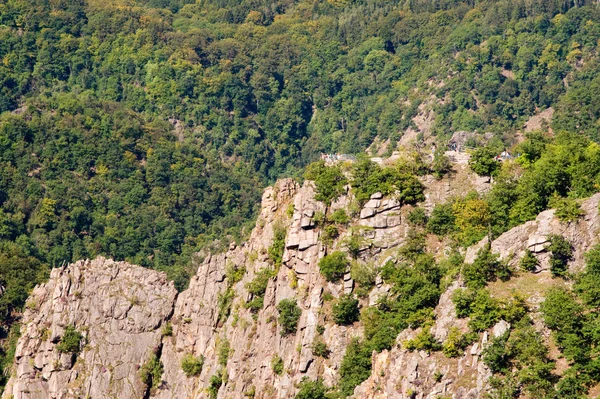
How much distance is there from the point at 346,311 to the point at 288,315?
19.0 feet

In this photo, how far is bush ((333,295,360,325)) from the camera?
4008 inches

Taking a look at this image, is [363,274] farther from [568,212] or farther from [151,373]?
[151,373]

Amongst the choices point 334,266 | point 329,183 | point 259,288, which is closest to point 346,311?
point 334,266

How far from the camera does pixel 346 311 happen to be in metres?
102

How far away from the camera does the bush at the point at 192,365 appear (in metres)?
119

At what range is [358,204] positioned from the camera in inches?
4267

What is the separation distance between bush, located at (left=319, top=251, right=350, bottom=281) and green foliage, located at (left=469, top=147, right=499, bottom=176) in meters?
11.8

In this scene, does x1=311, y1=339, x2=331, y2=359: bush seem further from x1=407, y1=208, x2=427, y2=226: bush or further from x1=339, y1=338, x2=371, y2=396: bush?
x1=407, y1=208, x2=427, y2=226: bush

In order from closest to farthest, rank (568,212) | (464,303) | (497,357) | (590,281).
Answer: (497,357) → (590,281) → (464,303) → (568,212)

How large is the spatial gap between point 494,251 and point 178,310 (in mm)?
37360

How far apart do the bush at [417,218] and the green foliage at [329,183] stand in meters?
5.74

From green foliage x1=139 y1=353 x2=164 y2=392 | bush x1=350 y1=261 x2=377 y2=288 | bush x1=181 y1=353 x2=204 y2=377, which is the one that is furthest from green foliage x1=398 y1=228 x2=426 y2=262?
green foliage x1=139 y1=353 x2=164 y2=392

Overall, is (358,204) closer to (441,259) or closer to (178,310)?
(441,259)

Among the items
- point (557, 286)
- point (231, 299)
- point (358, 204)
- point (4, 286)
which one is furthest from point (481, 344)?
point (4, 286)
